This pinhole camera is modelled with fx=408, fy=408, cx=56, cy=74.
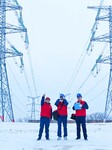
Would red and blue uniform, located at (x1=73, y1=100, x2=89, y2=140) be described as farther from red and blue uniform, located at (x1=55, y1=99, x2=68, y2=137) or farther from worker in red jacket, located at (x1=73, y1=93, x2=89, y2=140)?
red and blue uniform, located at (x1=55, y1=99, x2=68, y2=137)

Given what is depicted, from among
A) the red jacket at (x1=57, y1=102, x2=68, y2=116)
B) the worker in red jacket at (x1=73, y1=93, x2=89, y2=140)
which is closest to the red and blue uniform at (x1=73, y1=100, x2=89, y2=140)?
the worker in red jacket at (x1=73, y1=93, x2=89, y2=140)

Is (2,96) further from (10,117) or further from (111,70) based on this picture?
(111,70)

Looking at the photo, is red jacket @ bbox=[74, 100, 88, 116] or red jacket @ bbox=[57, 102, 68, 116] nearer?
red jacket @ bbox=[74, 100, 88, 116]

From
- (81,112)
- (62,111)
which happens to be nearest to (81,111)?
(81,112)

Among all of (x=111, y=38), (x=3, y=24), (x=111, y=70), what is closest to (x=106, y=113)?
(x=111, y=70)

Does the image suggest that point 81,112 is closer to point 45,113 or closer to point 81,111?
point 81,111

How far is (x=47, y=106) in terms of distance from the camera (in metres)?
14.0

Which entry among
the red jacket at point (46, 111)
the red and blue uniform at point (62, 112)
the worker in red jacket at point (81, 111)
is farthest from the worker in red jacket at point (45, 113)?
the worker in red jacket at point (81, 111)

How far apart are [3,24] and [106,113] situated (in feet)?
38.1

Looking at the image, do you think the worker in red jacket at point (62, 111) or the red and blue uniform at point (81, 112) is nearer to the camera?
the red and blue uniform at point (81, 112)

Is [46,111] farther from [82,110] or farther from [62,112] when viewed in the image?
[82,110]

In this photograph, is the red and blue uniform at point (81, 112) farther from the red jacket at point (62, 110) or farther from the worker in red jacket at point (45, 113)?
the worker in red jacket at point (45, 113)

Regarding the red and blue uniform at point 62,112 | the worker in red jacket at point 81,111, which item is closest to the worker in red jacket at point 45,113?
the red and blue uniform at point 62,112

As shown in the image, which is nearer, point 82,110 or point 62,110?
point 82,110
